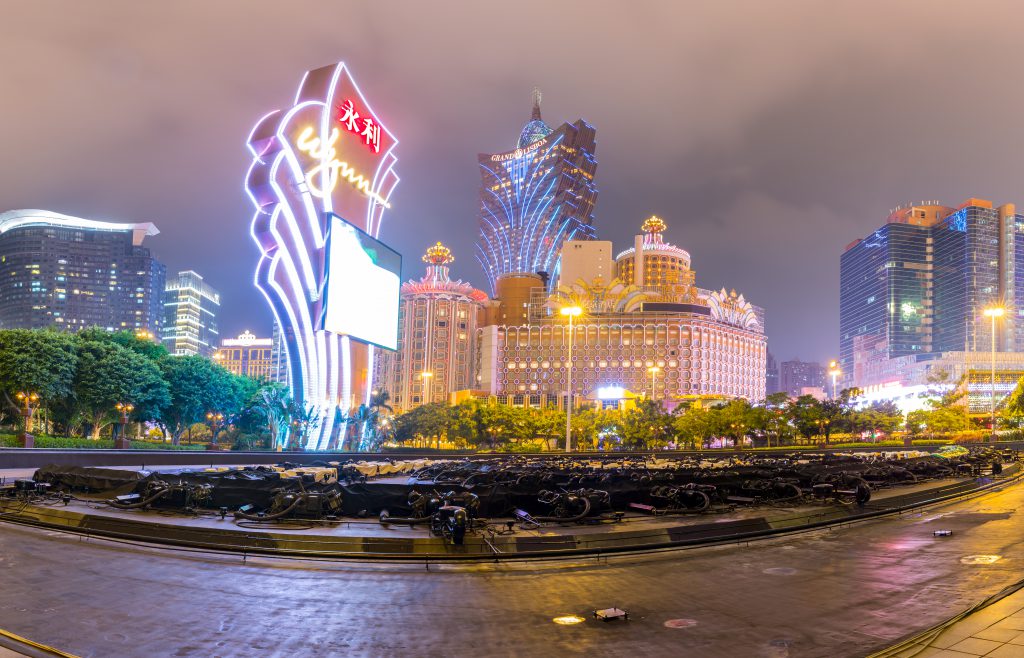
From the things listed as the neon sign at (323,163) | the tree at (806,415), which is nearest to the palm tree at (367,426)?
the neon sign at (323,163)

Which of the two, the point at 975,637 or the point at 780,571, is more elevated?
the point at 975,637

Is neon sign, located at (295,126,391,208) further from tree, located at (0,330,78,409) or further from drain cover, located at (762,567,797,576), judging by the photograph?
drain cover, located at (762,567,797,576)

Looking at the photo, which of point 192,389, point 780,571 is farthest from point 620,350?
point 780,571

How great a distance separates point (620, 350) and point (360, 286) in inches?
5309

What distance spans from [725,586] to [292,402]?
5927 cm

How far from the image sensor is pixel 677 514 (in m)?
17.8

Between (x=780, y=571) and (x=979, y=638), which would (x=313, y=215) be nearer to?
(x=780, y=571)

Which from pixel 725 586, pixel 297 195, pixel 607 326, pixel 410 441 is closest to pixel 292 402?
pixel 297 195

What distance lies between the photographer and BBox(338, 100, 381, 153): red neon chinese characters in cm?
6938

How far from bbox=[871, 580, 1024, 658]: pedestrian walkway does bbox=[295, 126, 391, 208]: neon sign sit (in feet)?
203

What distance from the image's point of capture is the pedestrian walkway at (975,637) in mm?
7055

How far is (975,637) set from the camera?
7.54 meters

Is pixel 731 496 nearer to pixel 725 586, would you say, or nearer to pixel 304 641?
pixel 725 586

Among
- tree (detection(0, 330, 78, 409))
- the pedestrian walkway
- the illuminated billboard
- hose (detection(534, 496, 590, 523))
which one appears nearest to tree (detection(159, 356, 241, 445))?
tree (detection(0, 330, 78, 409))
